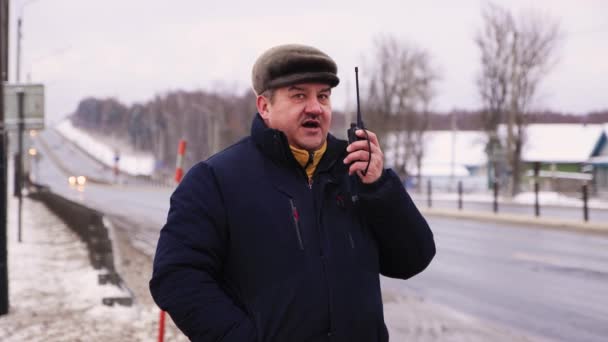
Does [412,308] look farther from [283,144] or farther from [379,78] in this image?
[379,78]

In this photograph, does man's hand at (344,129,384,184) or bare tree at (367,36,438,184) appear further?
bare tree at (367,36,438,184)

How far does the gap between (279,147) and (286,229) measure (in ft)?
0.93

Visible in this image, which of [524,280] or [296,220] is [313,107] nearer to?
[296,220]

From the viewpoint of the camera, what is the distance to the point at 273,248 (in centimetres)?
242

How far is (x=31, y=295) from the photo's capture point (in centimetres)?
855

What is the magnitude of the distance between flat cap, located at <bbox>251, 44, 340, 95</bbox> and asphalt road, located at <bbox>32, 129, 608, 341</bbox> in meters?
5.18

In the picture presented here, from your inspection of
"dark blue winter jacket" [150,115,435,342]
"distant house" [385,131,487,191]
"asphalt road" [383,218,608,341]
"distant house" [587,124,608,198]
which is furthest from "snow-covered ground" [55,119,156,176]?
"dark blue winter jacket" [150,115,435,342]

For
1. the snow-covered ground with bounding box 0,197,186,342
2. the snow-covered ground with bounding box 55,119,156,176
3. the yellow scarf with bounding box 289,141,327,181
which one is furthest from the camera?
the snow-covered ground with bounding box 55,119,156,176

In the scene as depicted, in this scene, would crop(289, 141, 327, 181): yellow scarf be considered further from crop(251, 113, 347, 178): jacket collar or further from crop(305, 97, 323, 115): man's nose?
crop(305, 97, 323, 115): man's nose

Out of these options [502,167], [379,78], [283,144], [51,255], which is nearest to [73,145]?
[379,78]

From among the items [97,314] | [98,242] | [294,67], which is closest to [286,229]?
[294,67]

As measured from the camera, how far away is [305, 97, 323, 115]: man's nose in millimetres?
2520

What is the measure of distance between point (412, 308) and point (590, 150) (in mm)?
56656

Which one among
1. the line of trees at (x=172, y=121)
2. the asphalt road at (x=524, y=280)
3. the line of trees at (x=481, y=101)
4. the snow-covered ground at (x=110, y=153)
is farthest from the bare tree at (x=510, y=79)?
the snow-covered ground at (x=110, y=153)
